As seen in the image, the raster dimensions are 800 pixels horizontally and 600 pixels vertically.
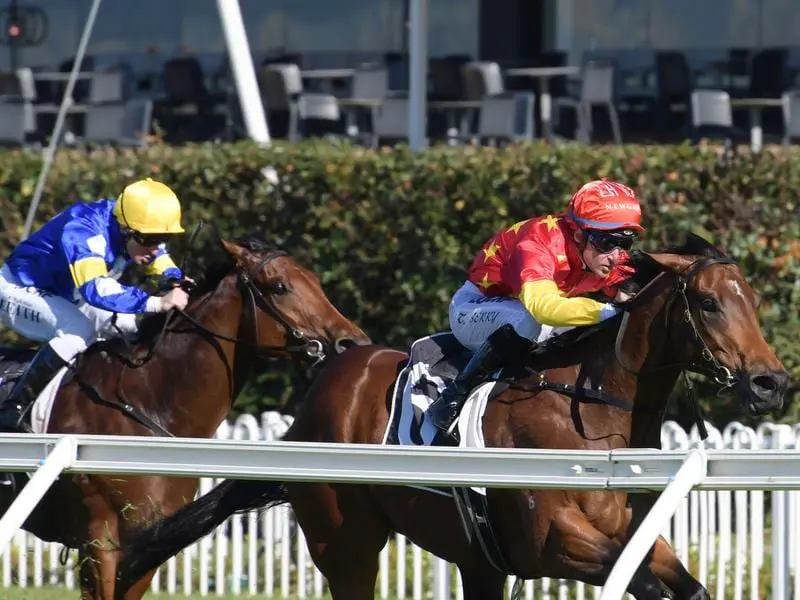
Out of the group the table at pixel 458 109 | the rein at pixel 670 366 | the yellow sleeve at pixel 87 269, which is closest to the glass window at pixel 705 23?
the table at pixel 458 109

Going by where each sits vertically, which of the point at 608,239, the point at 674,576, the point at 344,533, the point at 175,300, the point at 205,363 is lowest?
the point at 344,533

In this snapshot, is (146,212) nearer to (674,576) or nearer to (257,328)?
(257,328)

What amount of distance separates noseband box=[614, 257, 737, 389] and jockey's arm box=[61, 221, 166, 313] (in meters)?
2.00

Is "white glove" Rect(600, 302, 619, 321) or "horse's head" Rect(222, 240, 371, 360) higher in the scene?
"white glove" Rect(600, 302, 619, 321)

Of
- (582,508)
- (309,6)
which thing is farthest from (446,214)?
(309,6)

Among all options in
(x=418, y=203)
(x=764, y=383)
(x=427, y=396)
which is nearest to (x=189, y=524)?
(x=427, y=396)

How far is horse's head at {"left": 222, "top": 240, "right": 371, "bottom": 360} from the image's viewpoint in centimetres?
629

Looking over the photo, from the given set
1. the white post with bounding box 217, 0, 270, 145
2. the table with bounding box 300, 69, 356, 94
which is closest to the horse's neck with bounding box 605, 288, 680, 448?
the white post with bounding box 217, 0, 270, 145

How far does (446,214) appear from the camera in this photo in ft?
28.2

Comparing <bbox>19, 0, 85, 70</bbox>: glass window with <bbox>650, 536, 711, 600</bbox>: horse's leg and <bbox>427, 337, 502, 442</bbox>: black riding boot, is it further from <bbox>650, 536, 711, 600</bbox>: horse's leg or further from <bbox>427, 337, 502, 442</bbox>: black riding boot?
<bbox>650, 536, 711, 600</bbox>: horse's leg

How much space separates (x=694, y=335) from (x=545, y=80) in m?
9.03

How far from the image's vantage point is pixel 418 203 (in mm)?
8633

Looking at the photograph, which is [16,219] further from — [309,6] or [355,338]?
[309,6]

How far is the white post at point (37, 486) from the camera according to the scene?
4105mm
